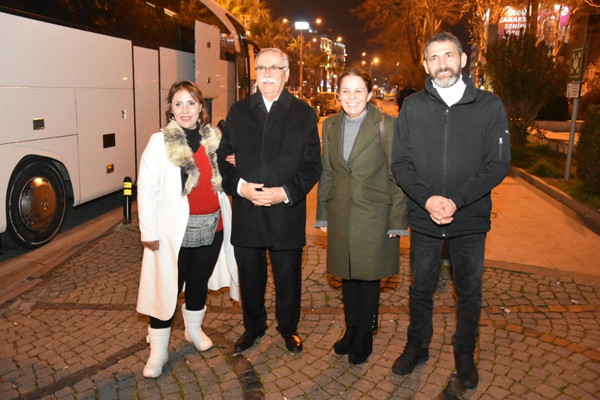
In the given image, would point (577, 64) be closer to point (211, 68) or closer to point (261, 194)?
point (211, 68)

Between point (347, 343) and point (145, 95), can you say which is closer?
point (347, 343)

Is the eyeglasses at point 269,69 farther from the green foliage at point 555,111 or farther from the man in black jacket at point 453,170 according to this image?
the green foliage at point 555,111

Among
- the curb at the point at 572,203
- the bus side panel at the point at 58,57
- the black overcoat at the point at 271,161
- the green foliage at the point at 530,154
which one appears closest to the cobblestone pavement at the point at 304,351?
the black overcoat at the point at 271,161

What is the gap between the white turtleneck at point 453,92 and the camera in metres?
3.44

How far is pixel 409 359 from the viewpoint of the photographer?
3.82 meters

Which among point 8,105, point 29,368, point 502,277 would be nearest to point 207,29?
point 8,105

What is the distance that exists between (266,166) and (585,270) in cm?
424

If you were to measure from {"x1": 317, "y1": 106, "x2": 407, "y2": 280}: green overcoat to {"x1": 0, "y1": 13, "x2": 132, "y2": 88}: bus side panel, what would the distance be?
4320 mm

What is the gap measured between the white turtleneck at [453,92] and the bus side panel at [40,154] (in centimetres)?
498

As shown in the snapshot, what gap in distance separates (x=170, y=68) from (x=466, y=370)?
28.0 feet

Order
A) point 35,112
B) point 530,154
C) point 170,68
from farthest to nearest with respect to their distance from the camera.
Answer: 1. point 530,154
2. point 170,68
3. point 35,112

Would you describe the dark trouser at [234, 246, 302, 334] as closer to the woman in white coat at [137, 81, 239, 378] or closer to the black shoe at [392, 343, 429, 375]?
the woman in white coat at [137, 81, 239, 378]

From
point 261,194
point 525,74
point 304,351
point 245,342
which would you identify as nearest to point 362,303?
point 304,351

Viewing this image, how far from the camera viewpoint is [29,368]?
3918 mm
